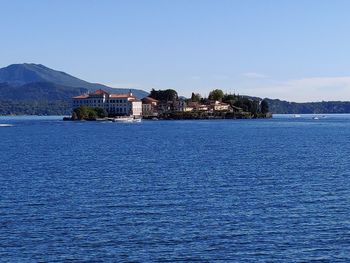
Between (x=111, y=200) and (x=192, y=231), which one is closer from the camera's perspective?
(x=192, y=231)

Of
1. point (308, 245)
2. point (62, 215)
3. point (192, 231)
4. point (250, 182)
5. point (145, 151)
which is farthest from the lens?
point (145, 151)

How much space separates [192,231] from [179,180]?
16.7 m

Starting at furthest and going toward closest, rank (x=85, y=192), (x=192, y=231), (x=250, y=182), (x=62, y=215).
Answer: (x=250, y=182) → (x=85, y=192) → (x=62, y=215) → (x=192, y=231)

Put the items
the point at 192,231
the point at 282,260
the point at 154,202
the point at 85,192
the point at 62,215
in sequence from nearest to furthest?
the point at 282,260 < the point at 192,231 < the point at 62,215 < the point at 154,202 < the point at 85,192

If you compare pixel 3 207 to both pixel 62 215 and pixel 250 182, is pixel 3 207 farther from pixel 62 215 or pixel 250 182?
pixel 250 182

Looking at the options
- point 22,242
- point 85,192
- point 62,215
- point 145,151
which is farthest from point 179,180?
point 145,151

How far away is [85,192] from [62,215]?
7576 millimetres

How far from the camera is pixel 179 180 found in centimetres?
4647

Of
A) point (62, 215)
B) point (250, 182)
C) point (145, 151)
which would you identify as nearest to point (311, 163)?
point (250, 182)

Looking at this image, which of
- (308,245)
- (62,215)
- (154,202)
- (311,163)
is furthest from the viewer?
(311,163)

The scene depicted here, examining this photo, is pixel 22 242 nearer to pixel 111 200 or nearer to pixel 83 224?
pixel 83 224

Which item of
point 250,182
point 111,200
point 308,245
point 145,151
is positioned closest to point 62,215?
point 111,200

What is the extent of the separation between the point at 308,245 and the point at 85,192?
17028mm

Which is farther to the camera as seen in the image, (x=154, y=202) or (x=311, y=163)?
(x=311, y=163)
